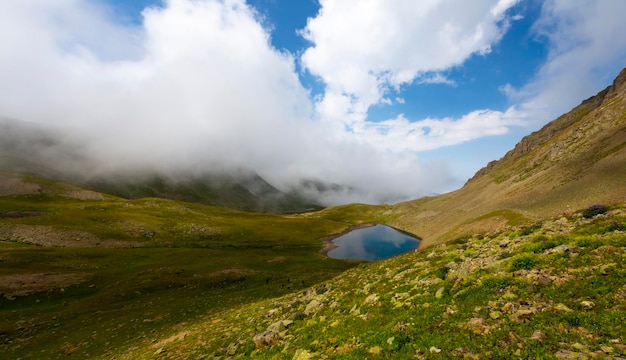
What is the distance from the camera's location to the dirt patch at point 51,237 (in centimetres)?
8556

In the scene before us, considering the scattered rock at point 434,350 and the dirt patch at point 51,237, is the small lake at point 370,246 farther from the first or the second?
the scattered rock at point 434,350

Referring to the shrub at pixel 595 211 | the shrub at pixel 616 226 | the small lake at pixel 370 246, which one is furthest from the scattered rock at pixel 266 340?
the small lake at pixel 370 246

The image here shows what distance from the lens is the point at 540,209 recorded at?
68312 millimetres

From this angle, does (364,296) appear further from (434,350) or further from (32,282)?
(32,282)

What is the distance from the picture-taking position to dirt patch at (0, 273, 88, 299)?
1790 inches

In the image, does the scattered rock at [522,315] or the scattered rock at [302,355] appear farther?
the scattered rock at [302,355]

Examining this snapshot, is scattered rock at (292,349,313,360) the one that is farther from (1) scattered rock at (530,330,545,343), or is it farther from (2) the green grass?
(2) the green grass

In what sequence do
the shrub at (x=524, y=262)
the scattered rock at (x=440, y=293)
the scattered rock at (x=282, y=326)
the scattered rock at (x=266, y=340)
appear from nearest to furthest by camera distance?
the shrub at (x=524, y=262), the scattered rock at (x=440, y=293), the scattered rock at (x=266, y=340), the scattered rock at (x=282, y=326)

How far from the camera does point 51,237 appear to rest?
89.2 meters

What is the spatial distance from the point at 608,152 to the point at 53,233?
177 meters

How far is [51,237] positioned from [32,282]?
2080 inches

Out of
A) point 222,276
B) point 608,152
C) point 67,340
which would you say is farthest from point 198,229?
point 608,152

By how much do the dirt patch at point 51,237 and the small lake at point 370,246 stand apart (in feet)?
260

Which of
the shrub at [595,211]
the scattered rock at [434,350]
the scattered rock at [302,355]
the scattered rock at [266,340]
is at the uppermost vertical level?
the shrub at [595,211]
